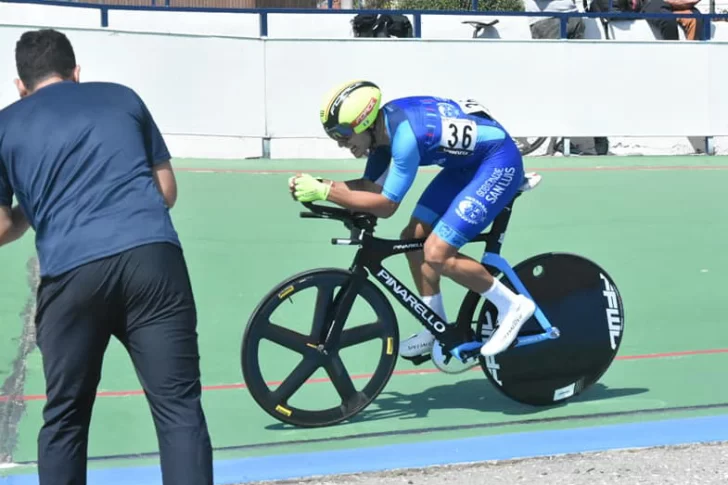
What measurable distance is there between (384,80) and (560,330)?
8.19 meters

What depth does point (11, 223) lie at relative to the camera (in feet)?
12.9

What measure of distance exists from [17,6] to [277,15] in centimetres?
346

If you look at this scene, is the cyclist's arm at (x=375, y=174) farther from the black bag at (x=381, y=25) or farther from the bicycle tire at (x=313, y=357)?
the black bag at (x=381, y=25)

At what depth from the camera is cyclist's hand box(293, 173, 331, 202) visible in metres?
5.11

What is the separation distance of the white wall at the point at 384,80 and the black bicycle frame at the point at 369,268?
8.10m

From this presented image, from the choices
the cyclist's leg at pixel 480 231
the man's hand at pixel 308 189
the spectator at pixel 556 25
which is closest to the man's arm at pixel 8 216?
the man's hand at pixel 308 189

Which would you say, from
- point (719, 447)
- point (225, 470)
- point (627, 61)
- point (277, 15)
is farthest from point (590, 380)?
point (277, 15)

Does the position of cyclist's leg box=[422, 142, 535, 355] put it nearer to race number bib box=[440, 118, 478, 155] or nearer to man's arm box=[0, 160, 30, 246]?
race number bib box=[440, 118, 478, 155]

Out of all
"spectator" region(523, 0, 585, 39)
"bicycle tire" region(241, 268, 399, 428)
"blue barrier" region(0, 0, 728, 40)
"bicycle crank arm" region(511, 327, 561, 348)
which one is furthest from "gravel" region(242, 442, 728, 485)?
"spectator" region(523, 0, 585, 39)

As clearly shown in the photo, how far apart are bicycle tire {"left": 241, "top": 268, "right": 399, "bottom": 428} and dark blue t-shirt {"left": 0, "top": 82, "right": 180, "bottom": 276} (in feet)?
5.16

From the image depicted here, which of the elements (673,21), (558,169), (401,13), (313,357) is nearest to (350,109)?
(313,357)

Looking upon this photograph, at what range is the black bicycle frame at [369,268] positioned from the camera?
5.41 meters

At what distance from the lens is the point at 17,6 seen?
15.5 meters

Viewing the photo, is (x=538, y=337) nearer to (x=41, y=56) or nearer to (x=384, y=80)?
(x=41, y=56)
